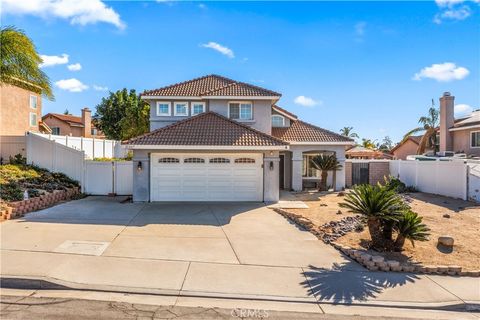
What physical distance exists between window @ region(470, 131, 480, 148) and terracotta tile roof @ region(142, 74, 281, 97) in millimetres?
18223

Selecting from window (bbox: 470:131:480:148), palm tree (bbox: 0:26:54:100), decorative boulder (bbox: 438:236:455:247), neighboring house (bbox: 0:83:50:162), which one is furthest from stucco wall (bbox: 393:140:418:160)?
neighboring house (bbox: 0:83:50:162)

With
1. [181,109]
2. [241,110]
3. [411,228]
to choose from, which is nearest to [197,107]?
[181,109]

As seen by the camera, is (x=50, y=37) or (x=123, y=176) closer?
(x=50, y=37)

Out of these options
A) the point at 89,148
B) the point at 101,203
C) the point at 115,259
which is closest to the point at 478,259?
the point at 115,259

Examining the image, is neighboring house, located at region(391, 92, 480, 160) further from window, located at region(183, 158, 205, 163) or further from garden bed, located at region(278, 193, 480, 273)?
window, located at region(183, 158, 205, 163)

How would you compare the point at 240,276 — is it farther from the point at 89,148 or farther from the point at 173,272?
the point at 89,148

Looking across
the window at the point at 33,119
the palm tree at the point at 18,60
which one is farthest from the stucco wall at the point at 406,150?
the window at the point at 33,119

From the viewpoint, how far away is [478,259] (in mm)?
8453

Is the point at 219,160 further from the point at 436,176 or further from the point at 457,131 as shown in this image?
the point at 457,131

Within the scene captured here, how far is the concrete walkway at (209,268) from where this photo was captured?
6183mm

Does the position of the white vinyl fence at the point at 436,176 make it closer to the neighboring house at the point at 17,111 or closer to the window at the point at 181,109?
the window at the point at 181,109

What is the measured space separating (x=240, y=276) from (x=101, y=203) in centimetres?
1021

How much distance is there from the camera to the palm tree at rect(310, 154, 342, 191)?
20000 millimetres

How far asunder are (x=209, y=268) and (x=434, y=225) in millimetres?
8651
